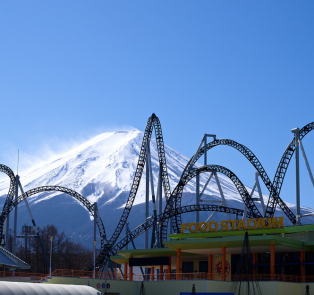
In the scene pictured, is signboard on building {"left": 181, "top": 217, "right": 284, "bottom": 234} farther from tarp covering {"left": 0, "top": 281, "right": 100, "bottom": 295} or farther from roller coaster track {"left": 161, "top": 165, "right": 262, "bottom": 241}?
roller coaster track {"left": 161, "top": 165, "right": 262, "bottom": 241}

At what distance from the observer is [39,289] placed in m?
27.0

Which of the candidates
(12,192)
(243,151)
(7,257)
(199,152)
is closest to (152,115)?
(199,152)

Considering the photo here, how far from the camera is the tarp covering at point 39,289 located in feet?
81.7

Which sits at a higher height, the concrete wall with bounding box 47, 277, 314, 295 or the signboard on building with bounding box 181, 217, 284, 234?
the signboard on building with bounding box 181, 217, 284, 234

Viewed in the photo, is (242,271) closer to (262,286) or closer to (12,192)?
(262,286)

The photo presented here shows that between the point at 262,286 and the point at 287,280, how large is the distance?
89.2 inches

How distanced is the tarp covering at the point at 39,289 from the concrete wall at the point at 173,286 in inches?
141

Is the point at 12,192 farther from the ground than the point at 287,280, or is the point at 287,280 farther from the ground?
the point at 12,192

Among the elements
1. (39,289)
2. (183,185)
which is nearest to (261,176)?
(183,185)

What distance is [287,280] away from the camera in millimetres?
34406

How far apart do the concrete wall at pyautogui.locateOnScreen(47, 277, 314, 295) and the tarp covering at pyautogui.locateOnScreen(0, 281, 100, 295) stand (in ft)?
11.8

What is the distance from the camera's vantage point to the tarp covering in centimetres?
2489

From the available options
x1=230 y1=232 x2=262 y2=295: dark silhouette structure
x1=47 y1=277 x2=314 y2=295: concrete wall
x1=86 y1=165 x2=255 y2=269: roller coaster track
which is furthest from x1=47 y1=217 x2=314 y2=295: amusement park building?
x1=86 y1=165 x2=255 y2=269: roller coaster track

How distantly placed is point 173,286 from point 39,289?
33.7 ft
